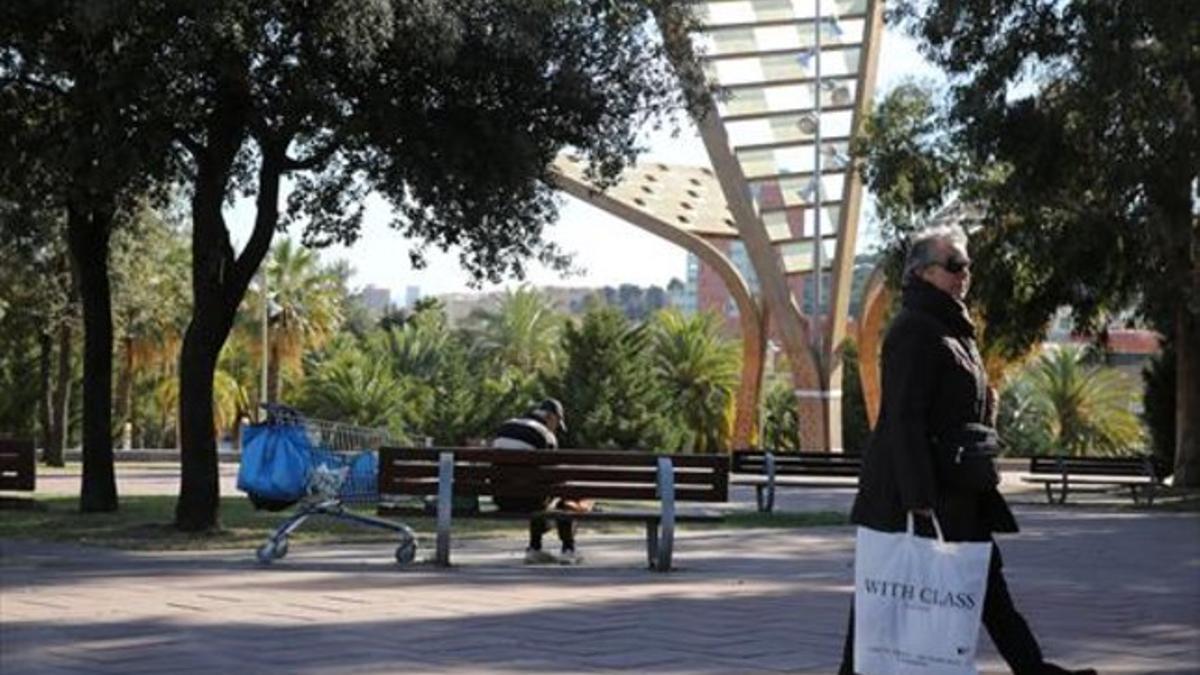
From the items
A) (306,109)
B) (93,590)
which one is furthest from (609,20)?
(93,590)

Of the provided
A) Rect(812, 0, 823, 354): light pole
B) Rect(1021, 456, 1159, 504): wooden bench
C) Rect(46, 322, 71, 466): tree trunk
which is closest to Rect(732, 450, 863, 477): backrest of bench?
Rect(1021, 456, 1159, 504): wooden bench

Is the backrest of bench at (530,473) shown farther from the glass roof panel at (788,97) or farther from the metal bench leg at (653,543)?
the glass roof panel at (788,97)

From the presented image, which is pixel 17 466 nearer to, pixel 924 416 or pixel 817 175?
pixel 924 416

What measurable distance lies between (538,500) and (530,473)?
0.26 m

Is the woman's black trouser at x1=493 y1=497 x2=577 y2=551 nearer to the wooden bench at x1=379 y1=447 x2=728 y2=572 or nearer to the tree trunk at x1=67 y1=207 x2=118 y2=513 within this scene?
the wooden bench at x1=379 y1=447 x2=728 y2=572

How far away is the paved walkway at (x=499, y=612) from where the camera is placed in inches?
293

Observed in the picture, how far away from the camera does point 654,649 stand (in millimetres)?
7812

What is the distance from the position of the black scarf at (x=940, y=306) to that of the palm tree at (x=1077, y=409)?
6617 cm

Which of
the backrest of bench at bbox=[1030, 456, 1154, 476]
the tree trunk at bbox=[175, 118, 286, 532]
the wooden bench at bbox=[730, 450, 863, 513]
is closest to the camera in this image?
the tree trunk at bbox=[175, 118, 286, 532]

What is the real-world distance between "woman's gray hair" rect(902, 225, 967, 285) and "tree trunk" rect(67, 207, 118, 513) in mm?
13477

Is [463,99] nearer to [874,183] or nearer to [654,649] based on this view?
[654,649]

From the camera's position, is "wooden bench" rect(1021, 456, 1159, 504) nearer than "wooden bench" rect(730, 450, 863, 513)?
No

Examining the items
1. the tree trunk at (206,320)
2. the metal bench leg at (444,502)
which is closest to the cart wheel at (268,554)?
the metal bench leg at (444,502)

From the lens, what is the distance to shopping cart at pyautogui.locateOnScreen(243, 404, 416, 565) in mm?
11867
